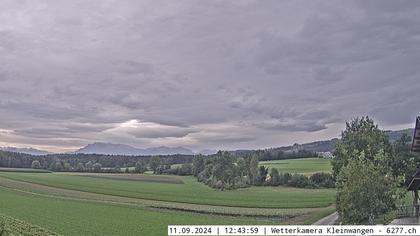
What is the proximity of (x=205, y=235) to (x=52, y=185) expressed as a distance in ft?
297

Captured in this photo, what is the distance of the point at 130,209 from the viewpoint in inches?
2500

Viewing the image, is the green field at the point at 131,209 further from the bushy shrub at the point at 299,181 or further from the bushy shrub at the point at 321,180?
the bushy shrub at the point at 321,180

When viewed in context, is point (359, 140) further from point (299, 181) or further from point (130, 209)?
point (299, 181)

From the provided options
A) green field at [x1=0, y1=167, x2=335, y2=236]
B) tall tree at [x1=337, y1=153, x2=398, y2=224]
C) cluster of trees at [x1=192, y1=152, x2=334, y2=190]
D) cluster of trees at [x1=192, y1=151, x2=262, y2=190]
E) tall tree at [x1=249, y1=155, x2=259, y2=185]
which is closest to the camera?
tall tree at [x1=337, y1=153, x2=398, y2=224]

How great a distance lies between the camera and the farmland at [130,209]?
44781 millimetres

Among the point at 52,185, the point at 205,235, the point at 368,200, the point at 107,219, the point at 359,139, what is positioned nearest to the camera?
the point at 205,235

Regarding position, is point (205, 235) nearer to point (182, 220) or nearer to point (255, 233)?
point (255, 233)

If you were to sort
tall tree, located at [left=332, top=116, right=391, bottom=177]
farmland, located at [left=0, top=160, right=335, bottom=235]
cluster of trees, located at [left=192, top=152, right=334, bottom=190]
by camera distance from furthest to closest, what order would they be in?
cluster of trees, located at [left=192, top=152, right=334, bottom=190], tall tree, located at [left=332, top=116, right=391, bottom=177], farmland, located at [left=0, top=160, right=335, bottom=235]

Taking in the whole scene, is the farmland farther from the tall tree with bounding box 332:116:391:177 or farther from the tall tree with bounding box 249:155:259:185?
the tall tree with bounding box 249:155:259:185

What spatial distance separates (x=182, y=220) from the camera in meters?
51.2

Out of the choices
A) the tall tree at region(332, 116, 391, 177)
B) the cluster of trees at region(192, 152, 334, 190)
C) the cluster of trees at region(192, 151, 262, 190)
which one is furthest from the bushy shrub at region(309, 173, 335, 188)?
the tall tree at region(332, 116, 391, 177)

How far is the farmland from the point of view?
147ft

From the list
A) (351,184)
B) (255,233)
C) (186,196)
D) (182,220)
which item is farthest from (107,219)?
(186,196)

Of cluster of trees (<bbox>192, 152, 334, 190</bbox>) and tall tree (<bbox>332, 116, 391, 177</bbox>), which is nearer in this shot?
tall tree (<bbox>332, 116, 391, 177</bbox>)
